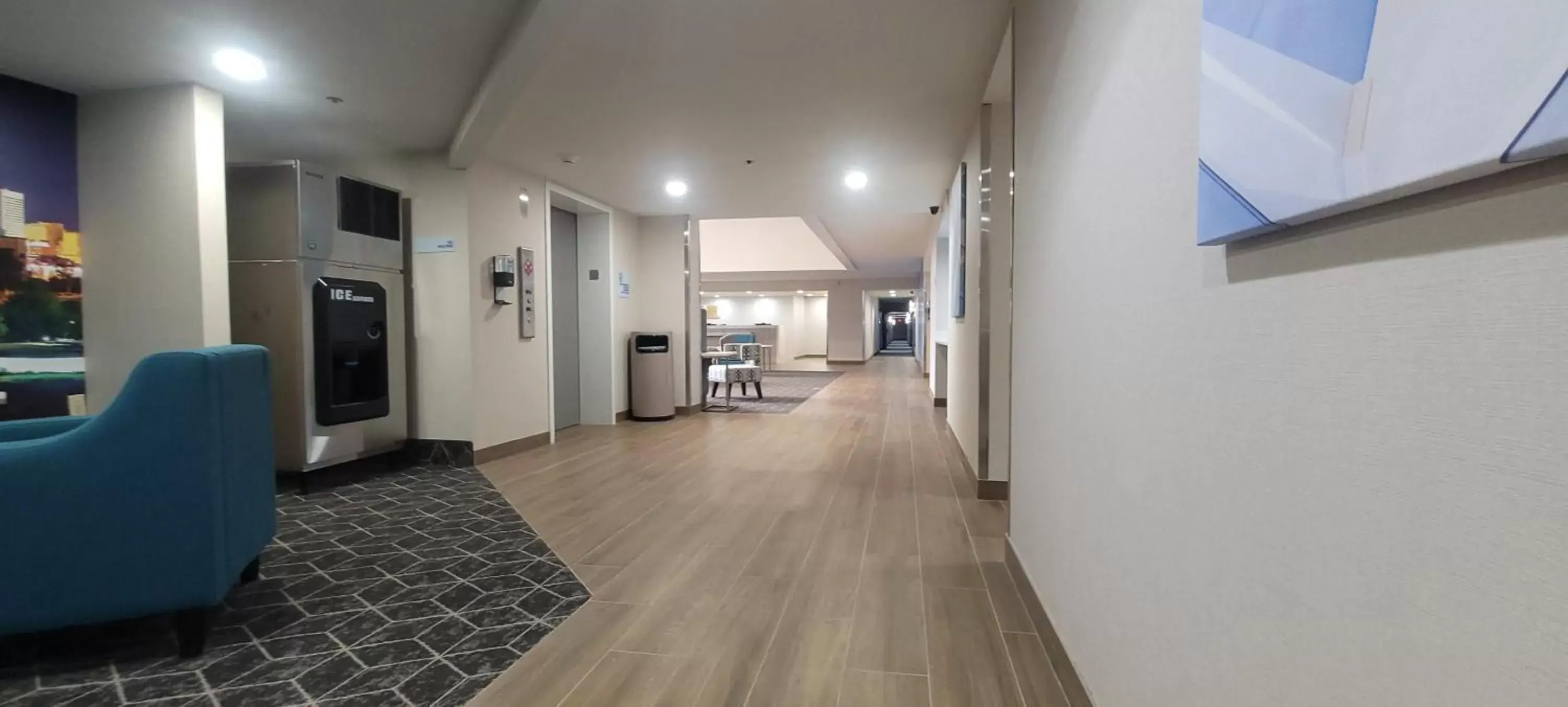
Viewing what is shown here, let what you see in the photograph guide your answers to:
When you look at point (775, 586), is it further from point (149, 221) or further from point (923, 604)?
point (149, 221)

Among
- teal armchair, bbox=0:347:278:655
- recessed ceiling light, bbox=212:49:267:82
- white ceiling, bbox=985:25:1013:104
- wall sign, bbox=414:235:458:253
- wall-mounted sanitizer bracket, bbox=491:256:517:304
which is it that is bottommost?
teal armchair, bbox=0:347:278:655

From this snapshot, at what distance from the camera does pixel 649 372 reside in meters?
7.04

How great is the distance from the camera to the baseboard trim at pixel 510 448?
192 inches

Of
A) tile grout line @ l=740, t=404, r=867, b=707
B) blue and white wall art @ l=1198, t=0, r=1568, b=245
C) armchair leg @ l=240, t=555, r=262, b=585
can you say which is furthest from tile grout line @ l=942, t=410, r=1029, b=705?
armchair leg @ l=240, t=555, r=262, b=585

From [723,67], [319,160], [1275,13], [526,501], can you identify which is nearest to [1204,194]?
[1275,13]

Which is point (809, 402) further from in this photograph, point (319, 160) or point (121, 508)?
point (121, 508)

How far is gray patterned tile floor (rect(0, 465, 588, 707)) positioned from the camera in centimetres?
177

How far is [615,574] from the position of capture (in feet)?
8.52

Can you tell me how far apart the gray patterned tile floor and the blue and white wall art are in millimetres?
2146

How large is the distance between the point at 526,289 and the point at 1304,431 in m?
5.43

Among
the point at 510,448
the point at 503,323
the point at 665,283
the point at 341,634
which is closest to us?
the point at 341,634

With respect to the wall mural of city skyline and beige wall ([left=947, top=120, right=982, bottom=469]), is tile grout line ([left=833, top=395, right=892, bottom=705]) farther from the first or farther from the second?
the wall mural of city skyline

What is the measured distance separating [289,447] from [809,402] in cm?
591

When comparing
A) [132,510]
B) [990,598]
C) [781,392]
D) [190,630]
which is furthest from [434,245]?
[781,392]
